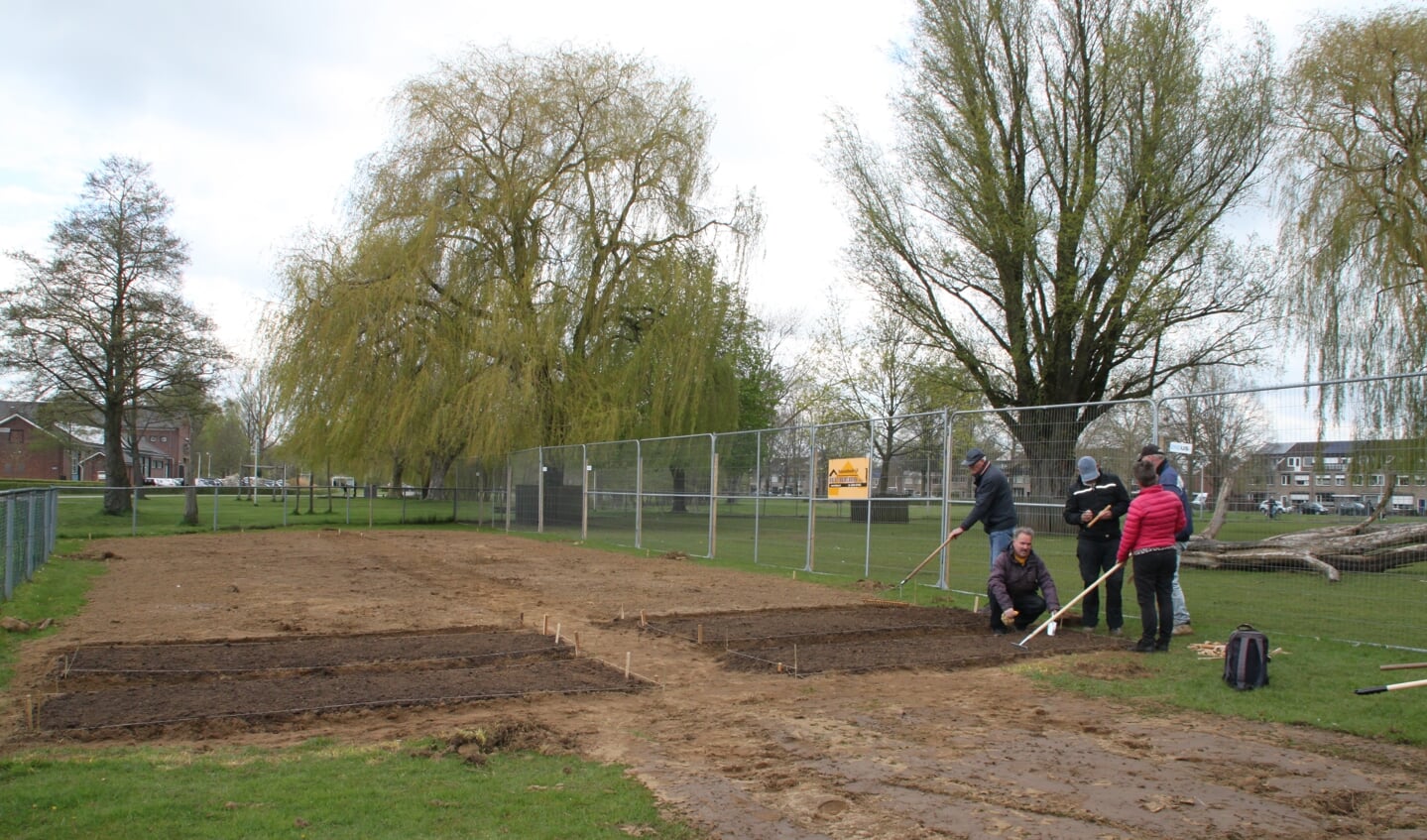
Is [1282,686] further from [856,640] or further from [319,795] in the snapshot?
[319,795]

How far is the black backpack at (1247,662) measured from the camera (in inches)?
268

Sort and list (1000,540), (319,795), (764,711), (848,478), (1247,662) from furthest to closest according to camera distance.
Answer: (848,478)
(1000,540)
(1247,662)
(764,711)
(319,795)

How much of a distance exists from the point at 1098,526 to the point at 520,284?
64.6 ft

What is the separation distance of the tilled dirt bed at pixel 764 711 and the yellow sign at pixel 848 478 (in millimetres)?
3214

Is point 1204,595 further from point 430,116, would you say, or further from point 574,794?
point 430,116

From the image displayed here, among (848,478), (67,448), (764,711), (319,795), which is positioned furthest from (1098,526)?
(67,448)

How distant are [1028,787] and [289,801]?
3446mm

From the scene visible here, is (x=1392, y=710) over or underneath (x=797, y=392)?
underneath

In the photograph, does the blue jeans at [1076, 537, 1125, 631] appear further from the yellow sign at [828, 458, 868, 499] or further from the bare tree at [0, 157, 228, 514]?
the bare tree at [0, 157, 228, 514]

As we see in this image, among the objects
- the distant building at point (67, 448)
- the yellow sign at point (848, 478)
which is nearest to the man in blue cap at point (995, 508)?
the yellow sign at point (848, 478)

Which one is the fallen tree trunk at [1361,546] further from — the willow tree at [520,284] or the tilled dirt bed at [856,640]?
the willow tree at [520,284]

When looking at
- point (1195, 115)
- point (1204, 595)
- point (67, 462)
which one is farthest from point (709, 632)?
point (67, 462)

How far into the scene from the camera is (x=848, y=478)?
14734mm

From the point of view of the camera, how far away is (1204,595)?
1111 cm
